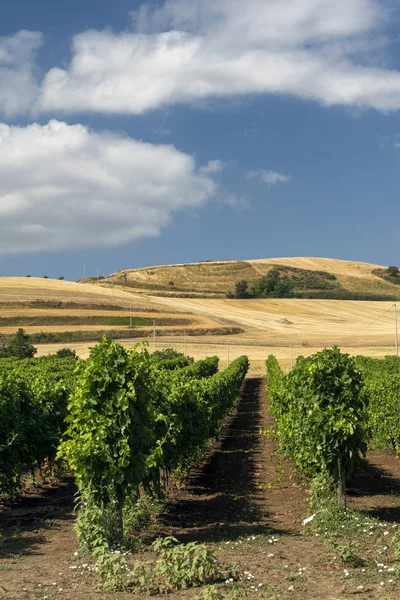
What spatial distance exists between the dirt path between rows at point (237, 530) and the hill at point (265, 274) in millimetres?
110585

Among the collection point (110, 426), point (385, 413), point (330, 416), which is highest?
point (110, 426)

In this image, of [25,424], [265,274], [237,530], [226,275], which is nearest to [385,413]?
[237,530]

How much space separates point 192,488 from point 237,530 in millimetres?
5063

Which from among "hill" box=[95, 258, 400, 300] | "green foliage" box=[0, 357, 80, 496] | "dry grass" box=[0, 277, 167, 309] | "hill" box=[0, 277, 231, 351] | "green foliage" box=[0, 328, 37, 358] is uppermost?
"hill" box=[95, 258, 400, 300]

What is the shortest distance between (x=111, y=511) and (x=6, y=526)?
125 inches

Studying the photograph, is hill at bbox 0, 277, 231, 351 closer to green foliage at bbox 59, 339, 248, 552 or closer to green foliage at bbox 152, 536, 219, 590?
green foliage at bbox 59, 339, 248, 552

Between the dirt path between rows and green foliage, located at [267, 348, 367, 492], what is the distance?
1312mm

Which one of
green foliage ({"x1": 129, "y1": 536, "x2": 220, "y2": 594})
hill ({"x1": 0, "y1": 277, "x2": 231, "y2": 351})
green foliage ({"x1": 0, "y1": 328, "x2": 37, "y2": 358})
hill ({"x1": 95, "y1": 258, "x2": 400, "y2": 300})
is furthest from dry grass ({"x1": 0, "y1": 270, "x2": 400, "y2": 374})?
green foliage ({"x1": 129, "y1": 536, "x2": 220, "y2": 594})

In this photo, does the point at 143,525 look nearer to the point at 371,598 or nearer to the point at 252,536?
the point at 252,536

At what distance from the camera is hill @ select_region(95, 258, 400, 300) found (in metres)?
141

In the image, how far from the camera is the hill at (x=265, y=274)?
141 meters

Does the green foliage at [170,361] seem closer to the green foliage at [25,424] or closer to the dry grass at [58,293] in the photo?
the green foliage at [25,424]

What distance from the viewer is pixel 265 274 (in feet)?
519

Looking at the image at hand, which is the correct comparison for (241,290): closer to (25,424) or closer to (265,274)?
(265,274)
